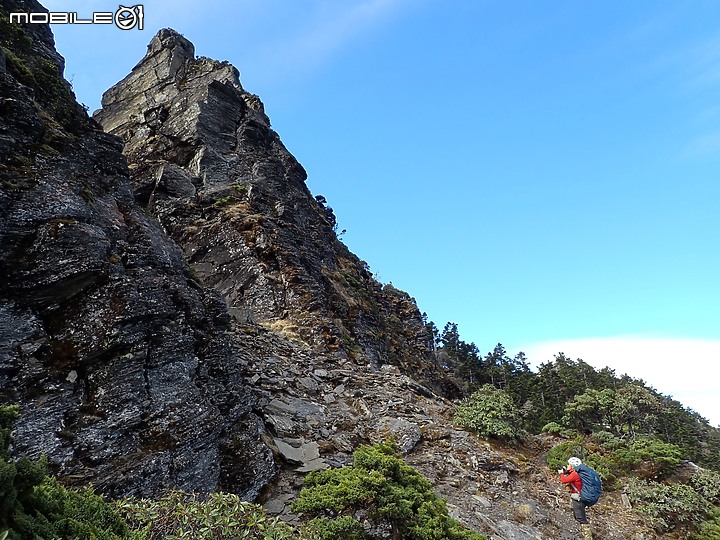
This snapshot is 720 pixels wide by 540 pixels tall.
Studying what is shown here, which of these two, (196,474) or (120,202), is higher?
(120,202)

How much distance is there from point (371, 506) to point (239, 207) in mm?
23110

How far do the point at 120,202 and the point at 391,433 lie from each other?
12.6 metres

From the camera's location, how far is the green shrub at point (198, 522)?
19.0 feet

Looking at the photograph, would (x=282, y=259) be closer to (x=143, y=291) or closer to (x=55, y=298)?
(x=143, y=291)

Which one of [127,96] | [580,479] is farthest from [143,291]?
[127,96]

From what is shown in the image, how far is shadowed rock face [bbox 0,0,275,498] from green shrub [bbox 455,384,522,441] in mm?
10462

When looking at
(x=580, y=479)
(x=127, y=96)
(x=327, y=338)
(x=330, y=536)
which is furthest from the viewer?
(x=127, y=96)

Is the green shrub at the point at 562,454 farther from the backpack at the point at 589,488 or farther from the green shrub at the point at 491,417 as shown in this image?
the backpack at the point at 589,488

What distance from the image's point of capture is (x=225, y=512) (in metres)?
6.24

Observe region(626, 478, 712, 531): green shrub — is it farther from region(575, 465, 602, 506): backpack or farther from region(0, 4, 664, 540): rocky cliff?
region(575, 465, 602, 506): backpack

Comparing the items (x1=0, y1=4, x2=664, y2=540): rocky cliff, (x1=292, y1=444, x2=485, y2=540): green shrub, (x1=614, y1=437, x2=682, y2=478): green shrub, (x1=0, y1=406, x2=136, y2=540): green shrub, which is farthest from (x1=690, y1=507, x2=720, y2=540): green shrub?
(x1=0, y1=406, x2=136, y2=540): green shrub

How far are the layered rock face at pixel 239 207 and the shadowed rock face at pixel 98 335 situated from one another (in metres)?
11.2

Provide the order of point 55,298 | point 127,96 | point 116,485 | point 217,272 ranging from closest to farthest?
point 116,485 < point 55,298 < point 217,272 < point 127,96

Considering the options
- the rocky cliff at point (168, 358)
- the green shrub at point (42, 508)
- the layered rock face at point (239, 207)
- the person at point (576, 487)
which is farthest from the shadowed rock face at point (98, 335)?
the layered rock face at point (239, 207)
